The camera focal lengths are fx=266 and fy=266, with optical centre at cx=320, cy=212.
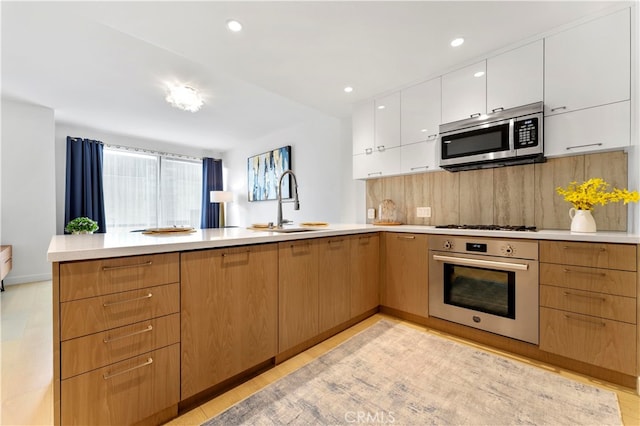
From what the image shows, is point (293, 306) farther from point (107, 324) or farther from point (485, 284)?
point (485, 284)

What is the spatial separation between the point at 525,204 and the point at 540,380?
129 centimetres

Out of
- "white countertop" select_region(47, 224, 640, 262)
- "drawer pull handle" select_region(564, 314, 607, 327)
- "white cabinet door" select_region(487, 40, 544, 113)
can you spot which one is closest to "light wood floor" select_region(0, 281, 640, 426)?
"drawer pull handle" select_region(564, 314, 607, 327)

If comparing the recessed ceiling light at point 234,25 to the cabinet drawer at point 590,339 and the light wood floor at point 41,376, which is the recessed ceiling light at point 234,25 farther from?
the cabinet drawer at point 590,339

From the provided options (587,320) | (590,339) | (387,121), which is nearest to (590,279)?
(587,320)

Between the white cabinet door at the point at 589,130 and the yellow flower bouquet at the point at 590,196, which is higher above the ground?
the white cabinet door at the point at 589,130

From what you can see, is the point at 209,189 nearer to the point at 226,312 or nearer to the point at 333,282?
the point at 333,282

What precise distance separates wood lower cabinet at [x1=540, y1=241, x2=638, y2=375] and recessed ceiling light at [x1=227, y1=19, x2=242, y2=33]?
251cm

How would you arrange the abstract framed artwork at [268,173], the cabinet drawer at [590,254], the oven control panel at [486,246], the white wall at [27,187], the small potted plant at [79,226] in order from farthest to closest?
the abstract framed artwork at [268,173] → the small potted plant at [79,226] → the white wall at [27,187] → the oven control panel at [486,246] → the cabinet drawer at [590,254]

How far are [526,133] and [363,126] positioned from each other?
157 centimetres

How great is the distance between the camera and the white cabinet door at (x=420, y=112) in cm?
248

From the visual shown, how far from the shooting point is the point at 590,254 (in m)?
1.56

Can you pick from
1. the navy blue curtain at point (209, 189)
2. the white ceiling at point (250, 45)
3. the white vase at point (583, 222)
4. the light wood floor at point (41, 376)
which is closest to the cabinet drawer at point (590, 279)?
the white vase at point (583, 222)

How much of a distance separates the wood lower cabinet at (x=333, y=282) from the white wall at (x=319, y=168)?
1488 mm
